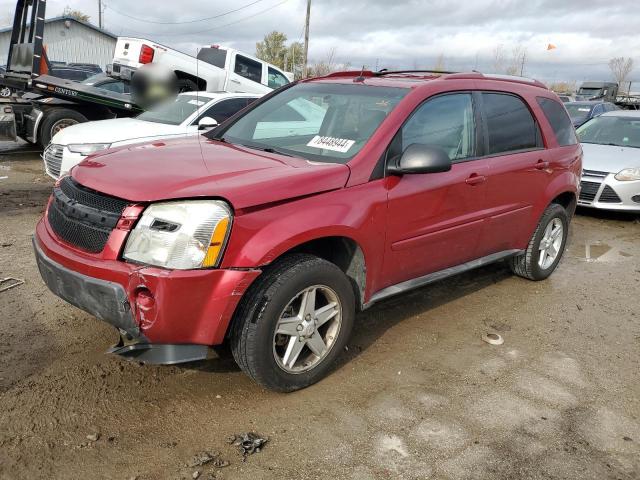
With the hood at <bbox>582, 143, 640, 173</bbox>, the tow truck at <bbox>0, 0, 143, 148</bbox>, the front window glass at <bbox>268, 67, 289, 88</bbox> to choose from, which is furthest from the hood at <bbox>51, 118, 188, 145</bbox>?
the front window glass at <bbox>268, 67, 289, 88</bbox>

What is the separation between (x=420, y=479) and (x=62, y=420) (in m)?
1.78

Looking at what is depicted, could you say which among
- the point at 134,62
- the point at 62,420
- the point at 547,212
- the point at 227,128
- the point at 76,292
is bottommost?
the point at 62,420

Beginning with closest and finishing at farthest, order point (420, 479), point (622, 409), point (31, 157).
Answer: point (420, 479) → point (622, 409) → point (31, 157)

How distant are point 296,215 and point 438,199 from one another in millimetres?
1169

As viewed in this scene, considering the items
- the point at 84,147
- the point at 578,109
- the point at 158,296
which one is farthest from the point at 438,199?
the point at 578,109

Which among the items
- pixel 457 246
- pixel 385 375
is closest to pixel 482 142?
pixel 457 246

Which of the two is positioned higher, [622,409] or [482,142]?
[482,142]

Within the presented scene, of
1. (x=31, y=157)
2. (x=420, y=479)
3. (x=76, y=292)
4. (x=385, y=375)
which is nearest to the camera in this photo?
(x=420, y=479)

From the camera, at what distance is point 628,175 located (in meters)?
7.45

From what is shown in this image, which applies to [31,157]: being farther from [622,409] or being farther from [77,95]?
[622,409]

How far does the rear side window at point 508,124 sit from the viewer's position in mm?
3996

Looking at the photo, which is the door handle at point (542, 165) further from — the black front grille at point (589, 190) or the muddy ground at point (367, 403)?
the black front grille at point (589, 190)

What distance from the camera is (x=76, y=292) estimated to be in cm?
265

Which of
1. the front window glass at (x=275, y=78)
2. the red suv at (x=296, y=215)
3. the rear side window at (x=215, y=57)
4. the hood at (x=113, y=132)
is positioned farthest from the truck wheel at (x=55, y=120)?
the red suv at (x=296, y=215)
